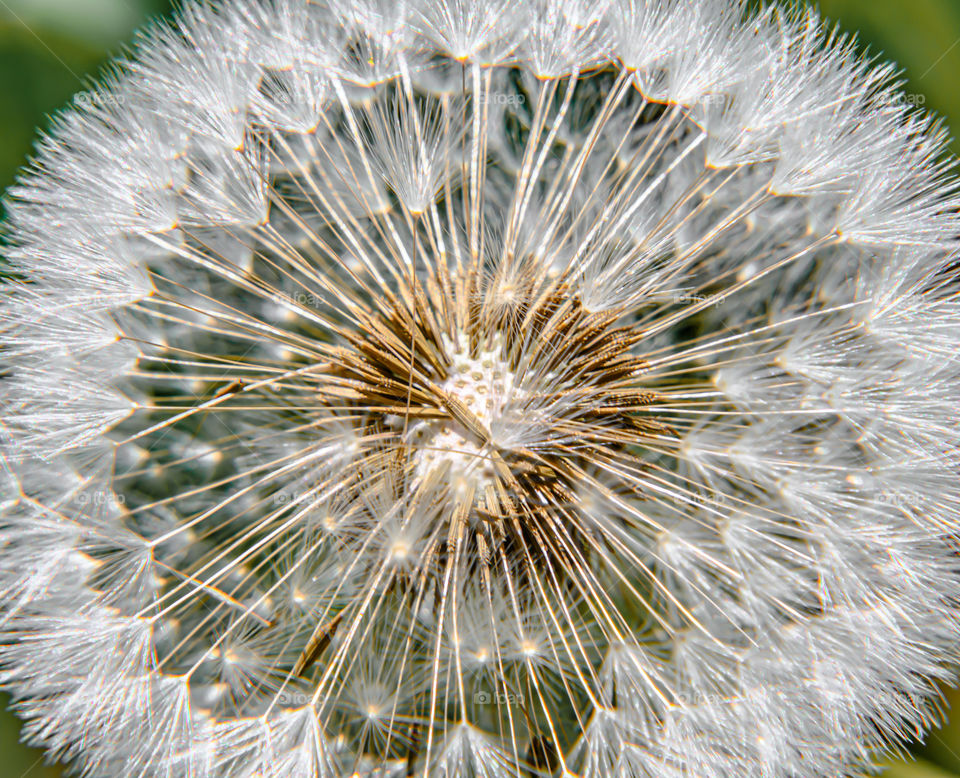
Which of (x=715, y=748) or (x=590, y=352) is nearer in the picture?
(x=715, y=748)

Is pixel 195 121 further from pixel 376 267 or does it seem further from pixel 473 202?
pixel 473 202

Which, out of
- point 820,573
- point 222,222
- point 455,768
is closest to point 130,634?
point 455,768

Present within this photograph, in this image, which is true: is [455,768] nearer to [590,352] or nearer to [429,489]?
[429,489]

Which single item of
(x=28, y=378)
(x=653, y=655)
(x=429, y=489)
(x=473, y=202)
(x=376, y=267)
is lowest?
(x=653, y=655)

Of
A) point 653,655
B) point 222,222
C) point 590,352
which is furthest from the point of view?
point 590,352

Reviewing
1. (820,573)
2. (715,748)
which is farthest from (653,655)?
(820,573)

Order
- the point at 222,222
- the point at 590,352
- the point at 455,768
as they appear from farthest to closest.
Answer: the point at 590,352, the point at 222,222, the point at 455,768

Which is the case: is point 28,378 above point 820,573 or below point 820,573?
above
